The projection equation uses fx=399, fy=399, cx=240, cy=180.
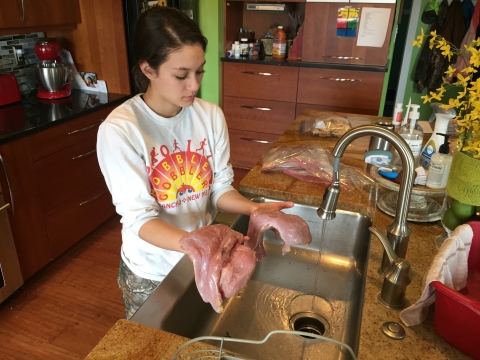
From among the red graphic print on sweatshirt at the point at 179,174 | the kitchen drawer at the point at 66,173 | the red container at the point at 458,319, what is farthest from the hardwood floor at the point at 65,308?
the red container at the point at 458,319

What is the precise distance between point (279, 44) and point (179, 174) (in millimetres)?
2607

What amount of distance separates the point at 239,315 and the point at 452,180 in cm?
65

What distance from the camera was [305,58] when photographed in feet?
10.7

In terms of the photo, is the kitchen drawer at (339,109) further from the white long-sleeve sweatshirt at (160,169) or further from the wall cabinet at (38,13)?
the white long-sleeve sweatshirt at (160,169)

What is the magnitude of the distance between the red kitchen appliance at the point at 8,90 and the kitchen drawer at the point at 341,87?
6.70ft

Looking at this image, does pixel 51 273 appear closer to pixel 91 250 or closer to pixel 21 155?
pixel 91 250

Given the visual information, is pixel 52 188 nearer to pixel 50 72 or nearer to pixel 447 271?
pixel 50 72

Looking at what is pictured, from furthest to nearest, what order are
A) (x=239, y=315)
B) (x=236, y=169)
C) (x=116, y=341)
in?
(x=236, y=169), (x=239, y=315), (x=116, y=341)

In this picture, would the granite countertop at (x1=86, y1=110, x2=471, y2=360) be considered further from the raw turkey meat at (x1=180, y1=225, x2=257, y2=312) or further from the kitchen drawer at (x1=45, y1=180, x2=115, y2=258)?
the kitchen drawer at (x1=45, y1=180, x2=115, y2=258)

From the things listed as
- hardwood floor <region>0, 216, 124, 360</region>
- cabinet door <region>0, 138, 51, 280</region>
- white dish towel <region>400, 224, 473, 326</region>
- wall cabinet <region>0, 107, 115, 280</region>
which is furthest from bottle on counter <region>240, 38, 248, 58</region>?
white dish towel <region>400, 224, 473, 326</region>

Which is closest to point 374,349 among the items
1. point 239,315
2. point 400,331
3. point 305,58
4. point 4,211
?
point 400,331

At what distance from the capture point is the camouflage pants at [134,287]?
1.19 meters

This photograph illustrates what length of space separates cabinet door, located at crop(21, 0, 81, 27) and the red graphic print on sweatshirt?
1.60m

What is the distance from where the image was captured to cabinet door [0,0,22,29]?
2010mm
